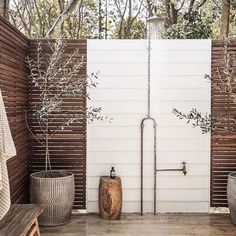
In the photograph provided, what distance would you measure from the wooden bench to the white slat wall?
168cm

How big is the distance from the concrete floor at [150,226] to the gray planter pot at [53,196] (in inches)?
4.2

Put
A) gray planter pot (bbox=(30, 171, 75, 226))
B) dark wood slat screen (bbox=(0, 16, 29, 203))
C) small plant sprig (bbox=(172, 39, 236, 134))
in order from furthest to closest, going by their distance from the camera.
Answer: small plant sprig (bbox=(172, 39, 236, 134)) < gray planter pot (bbox=(30, 171, 75, 226)) < dark wood slat screen (bbox=(0, 16, 29, 203))

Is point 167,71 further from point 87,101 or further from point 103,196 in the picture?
Result: point 103,196

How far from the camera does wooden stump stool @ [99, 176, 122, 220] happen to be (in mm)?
4824

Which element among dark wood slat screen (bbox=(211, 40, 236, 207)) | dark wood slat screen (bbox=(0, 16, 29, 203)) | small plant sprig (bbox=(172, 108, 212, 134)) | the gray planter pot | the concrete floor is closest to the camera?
dark wood slat screen (bbox=(0, 16, 29, 203))

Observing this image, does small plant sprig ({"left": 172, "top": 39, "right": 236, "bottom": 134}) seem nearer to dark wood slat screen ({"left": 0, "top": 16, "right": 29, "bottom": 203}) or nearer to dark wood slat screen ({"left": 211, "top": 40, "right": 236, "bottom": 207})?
dark wood slat screen ({"left": 211, "top": 40, "right": 236, "bottom": 207})

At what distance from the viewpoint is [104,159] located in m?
5.18

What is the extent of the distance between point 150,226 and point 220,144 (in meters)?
1.36

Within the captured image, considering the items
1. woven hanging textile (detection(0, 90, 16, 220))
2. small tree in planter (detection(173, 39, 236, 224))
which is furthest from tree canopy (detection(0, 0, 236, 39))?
woven hanging textile (detection(0, 90, 16, 220))

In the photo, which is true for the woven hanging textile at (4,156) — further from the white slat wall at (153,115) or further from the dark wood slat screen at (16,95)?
the white slat wall at (153,115)

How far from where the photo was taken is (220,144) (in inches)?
202

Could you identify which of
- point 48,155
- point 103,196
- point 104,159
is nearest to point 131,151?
point 104,159

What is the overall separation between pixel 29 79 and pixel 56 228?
1.82m

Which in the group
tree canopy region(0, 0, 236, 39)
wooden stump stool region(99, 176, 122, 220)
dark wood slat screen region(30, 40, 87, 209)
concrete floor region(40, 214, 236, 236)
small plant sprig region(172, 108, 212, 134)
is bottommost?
concrete floor region(40, 214, 236, 236)
